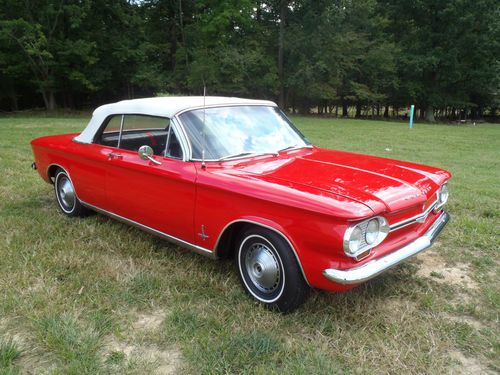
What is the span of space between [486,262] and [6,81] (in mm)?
32253

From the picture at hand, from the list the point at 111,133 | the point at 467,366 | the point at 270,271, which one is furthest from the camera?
the point at 111,133

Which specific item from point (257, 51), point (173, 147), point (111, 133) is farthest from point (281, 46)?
point (173, 147)

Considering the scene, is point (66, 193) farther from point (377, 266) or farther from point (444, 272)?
point (444, 272)

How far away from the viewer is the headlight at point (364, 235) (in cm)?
260

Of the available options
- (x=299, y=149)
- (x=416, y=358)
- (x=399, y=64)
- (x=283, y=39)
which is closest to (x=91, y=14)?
(x=283, y=39)

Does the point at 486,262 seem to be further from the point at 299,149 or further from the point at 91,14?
the point at 91,14

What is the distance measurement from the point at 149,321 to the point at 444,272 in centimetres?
259

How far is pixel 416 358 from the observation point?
8.46 ft

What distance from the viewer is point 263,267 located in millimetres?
3068

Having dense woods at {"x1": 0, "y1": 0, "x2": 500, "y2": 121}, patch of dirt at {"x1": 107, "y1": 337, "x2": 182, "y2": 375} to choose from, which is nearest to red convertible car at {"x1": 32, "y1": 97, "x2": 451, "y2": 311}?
patch of dirt at {"x1": 107, "y1": 337, "x2": 182, "y2": 375}

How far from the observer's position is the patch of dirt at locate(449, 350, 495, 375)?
2.50 m

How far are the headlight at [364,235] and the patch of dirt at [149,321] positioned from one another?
1434 millimetres

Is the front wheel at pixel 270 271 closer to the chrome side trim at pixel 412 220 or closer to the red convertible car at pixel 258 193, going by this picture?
the red convertible car at pixel 258 193

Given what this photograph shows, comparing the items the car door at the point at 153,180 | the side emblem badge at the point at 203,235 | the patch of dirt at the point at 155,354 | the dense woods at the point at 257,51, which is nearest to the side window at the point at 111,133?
the car door at the point at 153,180
